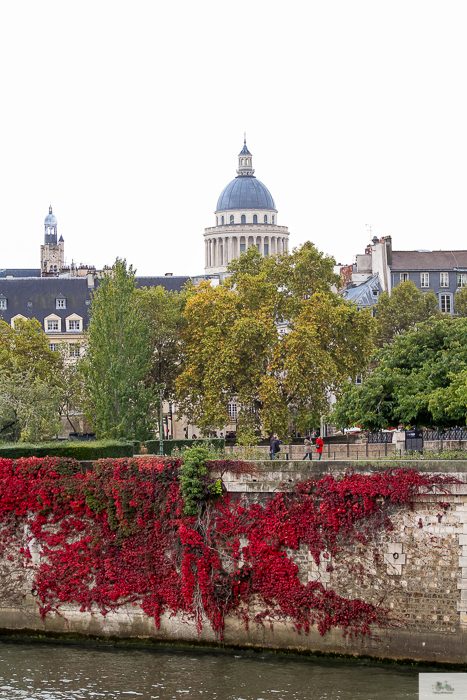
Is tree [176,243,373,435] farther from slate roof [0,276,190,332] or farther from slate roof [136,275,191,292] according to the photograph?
slate roof [136,275,191,292]

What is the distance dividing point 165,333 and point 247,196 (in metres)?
119

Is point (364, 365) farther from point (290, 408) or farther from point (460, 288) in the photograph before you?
point (460, 288)

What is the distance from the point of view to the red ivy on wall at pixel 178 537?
86.1 feet

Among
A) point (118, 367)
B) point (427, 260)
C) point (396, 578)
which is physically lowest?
point (396, 578)

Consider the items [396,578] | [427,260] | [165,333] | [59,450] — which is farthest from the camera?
[427,260]

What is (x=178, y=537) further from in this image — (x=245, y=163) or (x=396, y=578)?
(x=245, y=163)

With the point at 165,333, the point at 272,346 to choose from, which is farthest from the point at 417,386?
the point at 165,333

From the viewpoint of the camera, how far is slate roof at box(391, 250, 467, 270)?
88900 millimetres

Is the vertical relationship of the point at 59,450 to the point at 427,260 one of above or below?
below

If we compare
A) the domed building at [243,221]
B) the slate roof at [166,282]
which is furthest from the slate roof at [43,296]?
the domed building at [243,221]

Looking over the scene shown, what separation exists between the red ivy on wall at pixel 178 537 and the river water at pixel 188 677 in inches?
48.0

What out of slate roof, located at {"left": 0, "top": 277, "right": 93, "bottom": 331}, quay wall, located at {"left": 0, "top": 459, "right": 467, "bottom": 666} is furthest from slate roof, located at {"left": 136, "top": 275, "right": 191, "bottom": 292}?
quay wall, located at {"left": 0, "top": 459, "right": 467, "bottom": 666}

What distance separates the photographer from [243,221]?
18112 cm

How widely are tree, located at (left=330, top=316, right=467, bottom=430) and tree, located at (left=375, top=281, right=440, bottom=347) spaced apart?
3955 cm
